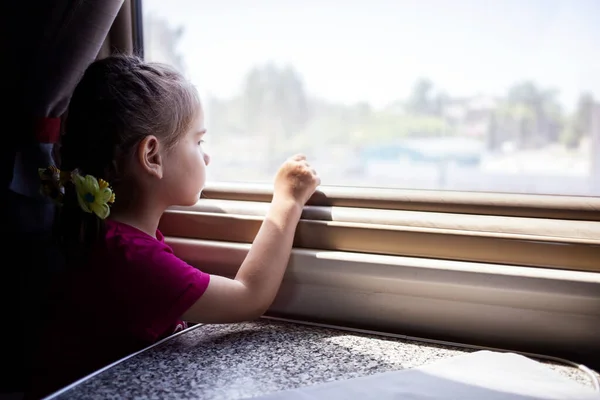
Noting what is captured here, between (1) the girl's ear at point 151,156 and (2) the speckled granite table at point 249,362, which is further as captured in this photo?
(1) the girl's ear at point 151,156

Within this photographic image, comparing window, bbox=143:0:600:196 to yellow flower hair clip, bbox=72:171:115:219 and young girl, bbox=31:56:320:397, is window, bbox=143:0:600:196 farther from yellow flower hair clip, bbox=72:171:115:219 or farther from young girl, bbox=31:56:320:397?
yellow flower hair clip, bbox=72:171:115:219

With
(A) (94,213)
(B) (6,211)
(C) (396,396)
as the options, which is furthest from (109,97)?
(C) (396,396)

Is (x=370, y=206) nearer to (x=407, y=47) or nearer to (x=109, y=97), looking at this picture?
(x=407, y=47)

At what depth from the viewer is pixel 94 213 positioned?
0.92 meters

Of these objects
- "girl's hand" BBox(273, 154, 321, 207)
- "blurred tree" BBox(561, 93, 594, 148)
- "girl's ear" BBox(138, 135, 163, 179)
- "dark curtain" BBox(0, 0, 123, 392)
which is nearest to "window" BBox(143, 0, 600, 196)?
"blurred tree" BBox(561, 93, 594, 148)

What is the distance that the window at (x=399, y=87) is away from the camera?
3.34 ft

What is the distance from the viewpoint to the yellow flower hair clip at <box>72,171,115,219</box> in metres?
0.90

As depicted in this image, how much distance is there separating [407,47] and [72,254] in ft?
2.47

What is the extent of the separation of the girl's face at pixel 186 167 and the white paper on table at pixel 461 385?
1.51 feet

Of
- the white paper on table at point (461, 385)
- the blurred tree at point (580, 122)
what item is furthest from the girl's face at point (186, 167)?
the blurred tree at point (580, 122)

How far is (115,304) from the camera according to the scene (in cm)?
89

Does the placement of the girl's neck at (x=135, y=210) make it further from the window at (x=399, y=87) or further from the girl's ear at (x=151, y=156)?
the window at (x=399, y=87)

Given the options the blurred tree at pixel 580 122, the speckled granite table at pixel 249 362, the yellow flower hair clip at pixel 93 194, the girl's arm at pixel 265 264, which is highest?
the blurred tree at pixel 580 122

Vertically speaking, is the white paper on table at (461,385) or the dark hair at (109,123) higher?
the dark hair at (109,123)
